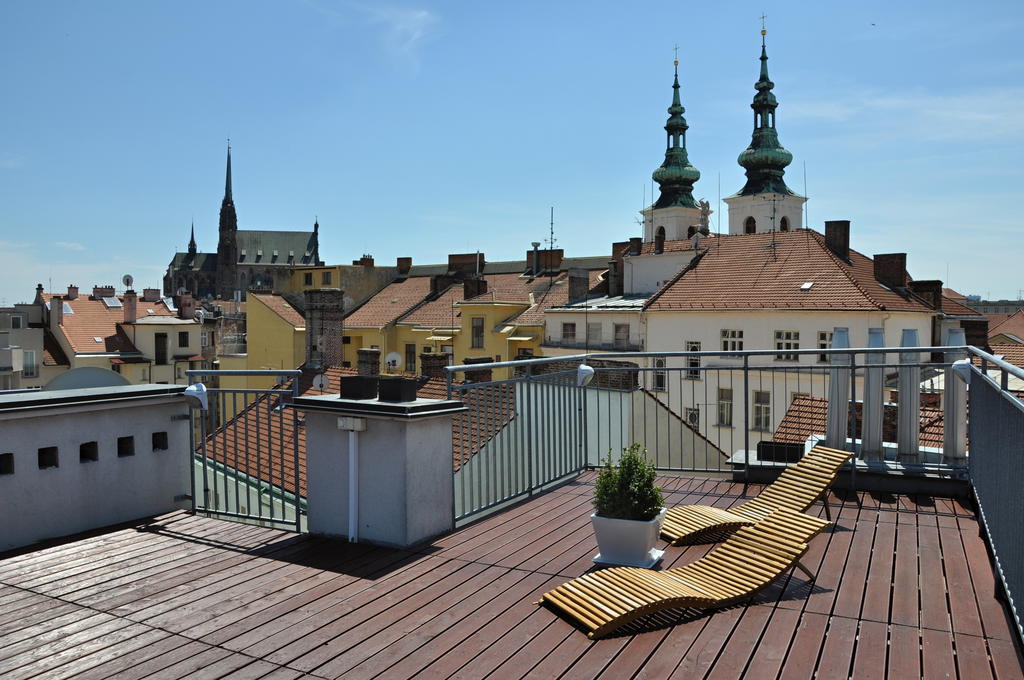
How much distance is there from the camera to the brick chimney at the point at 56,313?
48.3 m

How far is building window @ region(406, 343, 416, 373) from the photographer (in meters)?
50.0

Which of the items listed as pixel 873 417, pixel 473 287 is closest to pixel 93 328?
pixel 473 287

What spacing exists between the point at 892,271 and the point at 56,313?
46.3m

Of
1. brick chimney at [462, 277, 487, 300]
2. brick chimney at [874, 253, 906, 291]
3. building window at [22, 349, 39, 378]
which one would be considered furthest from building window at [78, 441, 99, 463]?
brick chimney at [462, 277, 487, 300]

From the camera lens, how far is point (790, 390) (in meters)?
30.6

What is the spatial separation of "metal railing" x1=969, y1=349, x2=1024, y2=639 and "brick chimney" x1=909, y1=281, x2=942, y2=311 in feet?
114

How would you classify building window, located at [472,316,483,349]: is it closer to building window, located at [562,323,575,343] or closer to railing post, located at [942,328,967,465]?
building window, located at [562,323,575,343]

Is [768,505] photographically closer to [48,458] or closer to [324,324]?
[48,458]

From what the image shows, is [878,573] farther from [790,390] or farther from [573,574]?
[790,390]

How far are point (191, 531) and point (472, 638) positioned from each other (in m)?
3.06

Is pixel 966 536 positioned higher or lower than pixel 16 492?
lower

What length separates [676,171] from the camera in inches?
3046

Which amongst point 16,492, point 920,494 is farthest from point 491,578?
point 920,494

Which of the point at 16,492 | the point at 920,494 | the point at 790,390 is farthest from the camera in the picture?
the point at 790,390
